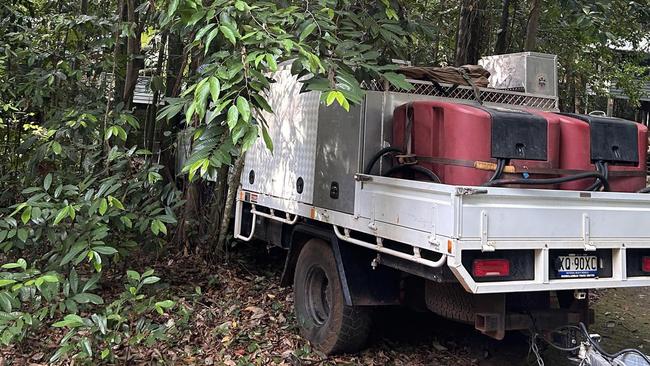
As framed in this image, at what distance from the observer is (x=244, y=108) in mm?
3064

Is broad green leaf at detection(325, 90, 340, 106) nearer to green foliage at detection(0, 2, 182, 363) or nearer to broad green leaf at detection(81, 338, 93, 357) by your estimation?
green foliage at detection(0, 2, 182, 363)

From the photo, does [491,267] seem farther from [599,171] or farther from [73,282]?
[73,282]

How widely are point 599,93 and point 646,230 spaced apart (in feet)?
29.6

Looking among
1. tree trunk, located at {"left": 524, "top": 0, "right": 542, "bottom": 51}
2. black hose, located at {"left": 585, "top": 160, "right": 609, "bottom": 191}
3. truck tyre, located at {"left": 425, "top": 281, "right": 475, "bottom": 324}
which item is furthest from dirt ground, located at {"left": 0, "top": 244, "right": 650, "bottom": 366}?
tree trunk, located at {"left": 524, "top": 0, "right": 542, "bottom": 51}

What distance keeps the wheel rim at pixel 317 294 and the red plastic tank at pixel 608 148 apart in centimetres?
213

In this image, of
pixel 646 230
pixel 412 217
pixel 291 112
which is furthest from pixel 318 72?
pixel 646 230

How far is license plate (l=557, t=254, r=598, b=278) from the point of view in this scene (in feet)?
12.3

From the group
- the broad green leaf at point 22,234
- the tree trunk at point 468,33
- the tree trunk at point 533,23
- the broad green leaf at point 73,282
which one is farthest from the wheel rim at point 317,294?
the tree trunk at point 468,33

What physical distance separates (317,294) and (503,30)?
19.3 feet

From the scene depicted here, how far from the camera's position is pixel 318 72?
344 centimetres

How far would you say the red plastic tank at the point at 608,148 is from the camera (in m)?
4.00

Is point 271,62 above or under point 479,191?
above

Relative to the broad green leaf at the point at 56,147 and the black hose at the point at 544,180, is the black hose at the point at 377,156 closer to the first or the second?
the black hose at the point at 544,180

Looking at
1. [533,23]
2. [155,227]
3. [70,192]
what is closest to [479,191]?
[155,227]
